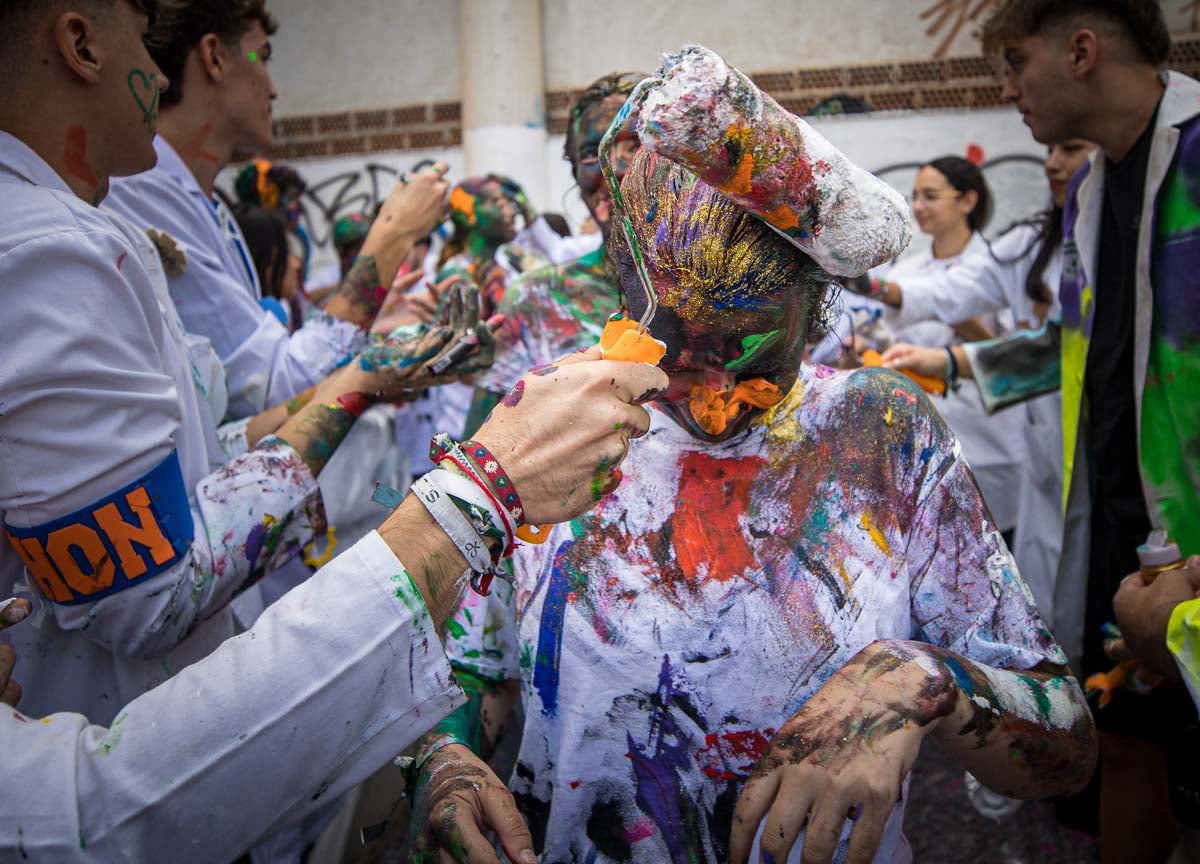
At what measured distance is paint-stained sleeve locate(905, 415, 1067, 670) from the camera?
1.39 m

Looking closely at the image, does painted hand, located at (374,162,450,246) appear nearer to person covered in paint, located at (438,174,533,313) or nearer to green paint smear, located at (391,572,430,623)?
person covered in paint, located at (438,174,533,313)

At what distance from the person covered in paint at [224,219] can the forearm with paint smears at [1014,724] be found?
2.03 m

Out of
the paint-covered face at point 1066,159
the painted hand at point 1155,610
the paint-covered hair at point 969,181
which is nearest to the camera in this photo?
the painted hand at point 1155,610

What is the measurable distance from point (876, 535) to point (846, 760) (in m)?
0.40

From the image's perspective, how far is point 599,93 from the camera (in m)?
2.79

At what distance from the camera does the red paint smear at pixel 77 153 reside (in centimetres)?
160

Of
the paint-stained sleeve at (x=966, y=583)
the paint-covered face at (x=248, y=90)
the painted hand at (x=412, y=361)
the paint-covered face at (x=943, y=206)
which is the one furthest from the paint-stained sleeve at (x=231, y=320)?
the paint-covered face at (x=943, y=206)

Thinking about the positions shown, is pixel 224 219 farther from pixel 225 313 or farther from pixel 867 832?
pixel 867 832

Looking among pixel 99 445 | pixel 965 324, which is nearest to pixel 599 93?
pixel 99 445

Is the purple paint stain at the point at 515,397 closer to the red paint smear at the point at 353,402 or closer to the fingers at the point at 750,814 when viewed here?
the fingers at the point at 750,814

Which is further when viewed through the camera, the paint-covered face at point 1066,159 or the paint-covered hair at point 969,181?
the paint-covered hair at point 969,181

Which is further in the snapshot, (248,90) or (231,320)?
(248,90)

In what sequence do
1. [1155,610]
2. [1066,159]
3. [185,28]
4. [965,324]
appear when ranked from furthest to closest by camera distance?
[965,324]
[1066,159]
[185,28]
[1155,610]

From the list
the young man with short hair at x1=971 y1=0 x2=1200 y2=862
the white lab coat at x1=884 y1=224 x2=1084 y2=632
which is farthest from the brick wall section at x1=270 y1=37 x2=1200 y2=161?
the young man with short hair at x1=971 y1=0 x2=1200 y2=862
